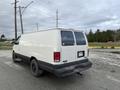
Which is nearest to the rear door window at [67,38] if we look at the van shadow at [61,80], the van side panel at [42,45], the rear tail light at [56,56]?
the van side panel at [42,45]

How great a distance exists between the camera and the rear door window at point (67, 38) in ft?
16.5

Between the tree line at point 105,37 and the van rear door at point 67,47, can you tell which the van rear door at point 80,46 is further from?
the tree line at point 105,37

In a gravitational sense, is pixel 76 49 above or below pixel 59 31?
below

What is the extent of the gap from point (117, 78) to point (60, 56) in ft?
9.10

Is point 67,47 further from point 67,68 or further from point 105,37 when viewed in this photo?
point 105,37

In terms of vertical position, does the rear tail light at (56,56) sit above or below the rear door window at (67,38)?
below

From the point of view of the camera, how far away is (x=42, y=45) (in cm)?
544

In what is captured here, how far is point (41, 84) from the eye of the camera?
5094 millimetres

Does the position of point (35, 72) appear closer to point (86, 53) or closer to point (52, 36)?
point (52, 36)

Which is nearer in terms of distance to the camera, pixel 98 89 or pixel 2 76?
pixel 98 89

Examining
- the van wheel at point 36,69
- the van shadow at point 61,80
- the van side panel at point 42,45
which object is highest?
the van side panel at point 42,45

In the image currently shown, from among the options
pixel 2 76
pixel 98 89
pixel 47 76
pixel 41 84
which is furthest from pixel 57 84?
pixel 2 76

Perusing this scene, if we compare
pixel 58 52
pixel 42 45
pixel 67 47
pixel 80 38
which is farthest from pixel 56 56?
pixel 80 38

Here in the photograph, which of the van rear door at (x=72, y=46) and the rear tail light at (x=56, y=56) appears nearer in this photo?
the rear tail light at (x=56, y=56)
